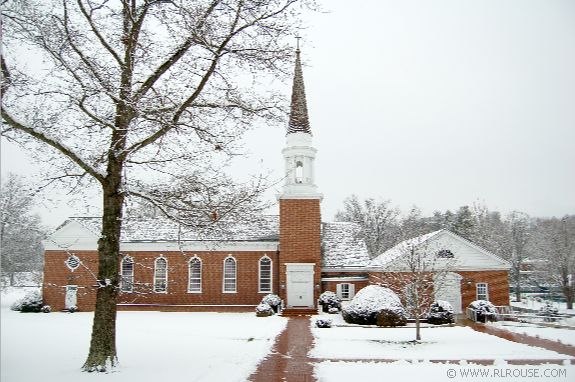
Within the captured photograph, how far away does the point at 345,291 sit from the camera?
32.5 m

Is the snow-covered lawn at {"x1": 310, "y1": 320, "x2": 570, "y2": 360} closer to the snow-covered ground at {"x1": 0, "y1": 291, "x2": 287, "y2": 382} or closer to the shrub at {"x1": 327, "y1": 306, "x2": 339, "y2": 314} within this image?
the snow-covered ground at {"x1": 0, "y1": 291, "x2": 287, "y2": 382}

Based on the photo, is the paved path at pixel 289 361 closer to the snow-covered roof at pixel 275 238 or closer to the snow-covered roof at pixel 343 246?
the snow-covered roof at pixel 343 246

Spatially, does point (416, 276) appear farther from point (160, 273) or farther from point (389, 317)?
point (160, 273)

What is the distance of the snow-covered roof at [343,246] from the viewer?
1302 inches

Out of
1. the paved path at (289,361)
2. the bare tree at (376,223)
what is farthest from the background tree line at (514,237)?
the paved path at (289,361)

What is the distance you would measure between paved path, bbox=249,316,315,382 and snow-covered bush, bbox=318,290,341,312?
8.71 m

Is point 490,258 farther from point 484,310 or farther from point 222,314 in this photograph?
point 222,314

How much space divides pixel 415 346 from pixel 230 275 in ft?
59.9

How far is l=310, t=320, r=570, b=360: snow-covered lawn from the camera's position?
1510 cm

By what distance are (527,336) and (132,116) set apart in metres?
17.9

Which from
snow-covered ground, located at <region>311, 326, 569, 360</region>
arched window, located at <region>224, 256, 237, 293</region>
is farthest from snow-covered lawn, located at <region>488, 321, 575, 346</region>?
arched window, located at <region>224, 256, 237, 293</region>

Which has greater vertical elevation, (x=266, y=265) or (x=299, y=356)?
(x=266, y=265)

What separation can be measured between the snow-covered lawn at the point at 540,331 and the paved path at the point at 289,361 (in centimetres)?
968

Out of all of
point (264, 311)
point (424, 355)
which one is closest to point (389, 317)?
point (424, 355)
